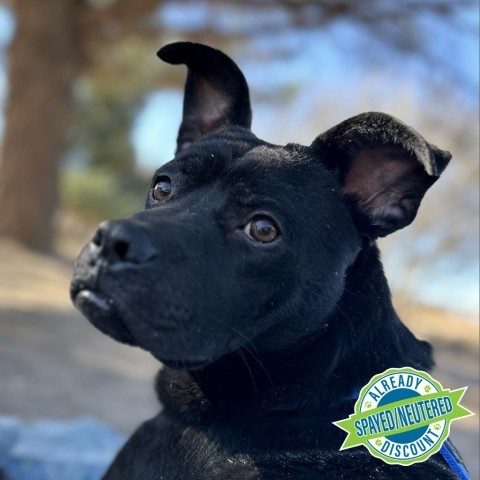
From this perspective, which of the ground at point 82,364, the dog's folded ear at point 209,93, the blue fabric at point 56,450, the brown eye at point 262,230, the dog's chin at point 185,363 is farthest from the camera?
the blue fabric at point 56,450

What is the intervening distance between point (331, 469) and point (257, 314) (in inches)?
16.6

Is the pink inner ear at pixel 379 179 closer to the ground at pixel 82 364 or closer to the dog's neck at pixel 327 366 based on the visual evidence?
the dog's neck at pixel 327 366

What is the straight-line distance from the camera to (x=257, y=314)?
5.46 feet

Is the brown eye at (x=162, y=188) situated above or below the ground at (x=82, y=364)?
below

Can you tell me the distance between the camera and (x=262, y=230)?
1.68 m

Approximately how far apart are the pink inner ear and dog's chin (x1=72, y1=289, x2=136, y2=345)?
2.57 ft

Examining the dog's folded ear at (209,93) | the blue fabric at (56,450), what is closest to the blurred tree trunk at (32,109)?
the blue fabric at (56,450)

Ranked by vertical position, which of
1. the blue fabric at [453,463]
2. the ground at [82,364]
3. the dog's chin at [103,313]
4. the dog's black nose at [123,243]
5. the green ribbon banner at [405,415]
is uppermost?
the ground at [82,364]

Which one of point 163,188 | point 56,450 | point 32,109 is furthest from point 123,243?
point 32,109

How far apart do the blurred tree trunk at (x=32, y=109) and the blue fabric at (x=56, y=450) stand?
6.43 metres

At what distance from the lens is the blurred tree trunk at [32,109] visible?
9.23 meters

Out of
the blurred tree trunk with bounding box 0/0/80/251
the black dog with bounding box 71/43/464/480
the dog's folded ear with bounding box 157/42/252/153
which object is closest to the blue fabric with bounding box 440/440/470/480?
the black dog with bounding box 71/43/464/480

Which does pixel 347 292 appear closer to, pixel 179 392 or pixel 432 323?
pixel 179 392

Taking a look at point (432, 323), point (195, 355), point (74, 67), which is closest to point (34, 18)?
point (74, 67)
